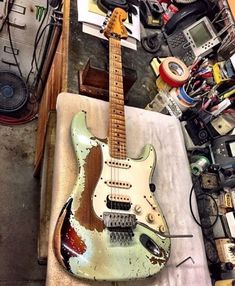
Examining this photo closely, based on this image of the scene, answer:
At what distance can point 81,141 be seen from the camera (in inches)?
42.9

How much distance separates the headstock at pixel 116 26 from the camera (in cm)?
139

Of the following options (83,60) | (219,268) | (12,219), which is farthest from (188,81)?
(12,219)

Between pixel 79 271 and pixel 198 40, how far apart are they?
128 centimetres

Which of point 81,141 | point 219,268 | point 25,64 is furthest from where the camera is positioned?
point 25,64

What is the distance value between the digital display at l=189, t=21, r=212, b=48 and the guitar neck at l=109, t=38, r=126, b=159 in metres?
0.50

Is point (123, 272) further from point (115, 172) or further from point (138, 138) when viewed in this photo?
point (138, 138)

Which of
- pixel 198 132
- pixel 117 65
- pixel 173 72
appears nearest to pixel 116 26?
pixel 117 65

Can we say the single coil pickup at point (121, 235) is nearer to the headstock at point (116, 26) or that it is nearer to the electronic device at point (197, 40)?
the headstock at point (116, 26)

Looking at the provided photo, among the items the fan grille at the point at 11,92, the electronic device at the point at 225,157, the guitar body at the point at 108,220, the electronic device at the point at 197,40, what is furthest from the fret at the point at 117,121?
the fan grille at the point at 11,92

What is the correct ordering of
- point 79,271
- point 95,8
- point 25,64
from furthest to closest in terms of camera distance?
point 25,64 → point 95,8 → point 79,271

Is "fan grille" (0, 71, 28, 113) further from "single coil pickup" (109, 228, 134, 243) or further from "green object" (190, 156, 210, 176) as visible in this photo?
"single coil pickup" (109, 228, 134, 243)

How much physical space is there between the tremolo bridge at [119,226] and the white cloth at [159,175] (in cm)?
15

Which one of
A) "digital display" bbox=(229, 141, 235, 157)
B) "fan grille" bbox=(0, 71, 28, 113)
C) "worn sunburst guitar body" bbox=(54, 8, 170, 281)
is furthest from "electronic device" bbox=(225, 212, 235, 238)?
"fan grille" bbox=(0, 71, 28, 113)

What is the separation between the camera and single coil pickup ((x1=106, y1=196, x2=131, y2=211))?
1027 millimetres
